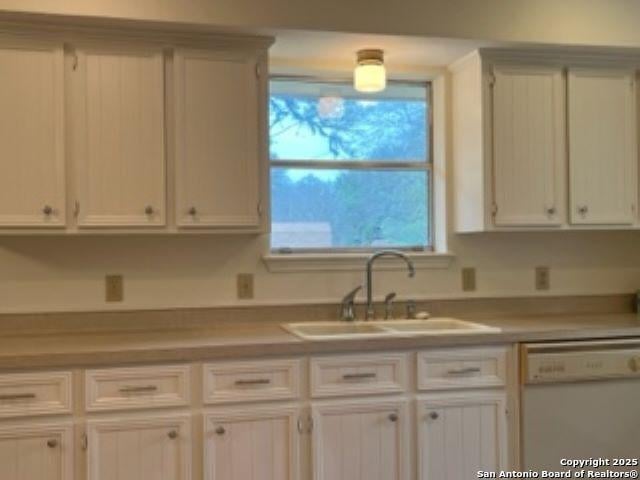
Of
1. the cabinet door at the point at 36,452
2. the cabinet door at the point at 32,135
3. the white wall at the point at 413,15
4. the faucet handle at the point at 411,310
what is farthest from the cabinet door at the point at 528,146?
Answer: the cabinet door at the point at 36,452

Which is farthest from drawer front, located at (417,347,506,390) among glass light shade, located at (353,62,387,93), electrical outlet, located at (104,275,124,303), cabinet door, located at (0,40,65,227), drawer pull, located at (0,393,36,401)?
cabinet door, located at (0,40,65,227)

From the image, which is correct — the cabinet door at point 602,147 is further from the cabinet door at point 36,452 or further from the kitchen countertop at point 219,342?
the cabinet door at point 36,452

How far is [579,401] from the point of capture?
2.80 meters

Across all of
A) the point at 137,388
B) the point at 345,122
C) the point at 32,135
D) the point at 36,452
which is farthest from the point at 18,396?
the point at 345,122

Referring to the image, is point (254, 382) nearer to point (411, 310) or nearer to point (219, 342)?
point (219, 342)

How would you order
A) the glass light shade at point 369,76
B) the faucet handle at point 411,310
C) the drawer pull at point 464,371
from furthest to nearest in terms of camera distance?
the faucet handle at point 411,310, the glass light shade at point 369,76, the drawer pull at point 464,371

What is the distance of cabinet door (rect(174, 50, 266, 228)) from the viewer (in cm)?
279

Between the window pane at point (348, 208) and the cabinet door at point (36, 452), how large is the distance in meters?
1.34

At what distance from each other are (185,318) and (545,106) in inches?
77.4

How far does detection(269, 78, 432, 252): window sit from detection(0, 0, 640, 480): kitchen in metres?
0.01

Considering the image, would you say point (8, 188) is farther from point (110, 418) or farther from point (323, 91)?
point (323, 91)

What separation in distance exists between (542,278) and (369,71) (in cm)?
143

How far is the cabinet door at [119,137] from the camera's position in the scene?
2.69 metres

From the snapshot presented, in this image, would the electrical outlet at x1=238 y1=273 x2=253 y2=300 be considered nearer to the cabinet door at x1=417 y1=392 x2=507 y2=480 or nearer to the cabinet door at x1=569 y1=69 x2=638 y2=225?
the cabinet door at x1=417 y1=392 x2=507 y2=480
